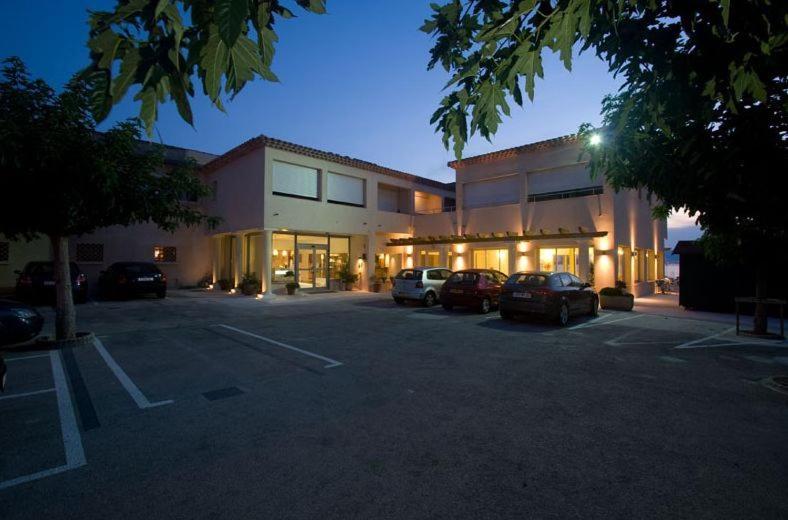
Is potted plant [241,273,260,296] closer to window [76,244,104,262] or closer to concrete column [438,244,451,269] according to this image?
window [76,244,104,262]

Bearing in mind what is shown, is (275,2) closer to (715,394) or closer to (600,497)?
(600,497)

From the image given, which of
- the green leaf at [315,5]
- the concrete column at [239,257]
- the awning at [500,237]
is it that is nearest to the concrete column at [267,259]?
the concrete column at [239,257]

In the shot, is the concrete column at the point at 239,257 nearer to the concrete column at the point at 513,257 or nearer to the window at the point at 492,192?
the window at the point at 492,192

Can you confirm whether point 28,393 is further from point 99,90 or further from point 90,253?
point 90,253

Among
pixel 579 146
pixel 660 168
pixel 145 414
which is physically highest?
pixel 579 146

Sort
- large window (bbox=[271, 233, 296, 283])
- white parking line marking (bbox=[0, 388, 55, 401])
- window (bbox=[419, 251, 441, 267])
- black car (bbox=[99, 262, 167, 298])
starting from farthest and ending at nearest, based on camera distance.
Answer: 1. window (bbox=[419, 251, 441, 267])
2. large window (bbox=[271, 233, 296, 283])
3. black car (bbox=[99, 262, 167, 298])
4. white parking line marking (bbox=[0, 388, 55, 401])

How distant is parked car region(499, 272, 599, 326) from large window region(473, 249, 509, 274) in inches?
290

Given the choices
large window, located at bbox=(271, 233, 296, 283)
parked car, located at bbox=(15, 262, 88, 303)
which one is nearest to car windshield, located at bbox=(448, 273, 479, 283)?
large window, located at bbox=(271, 233, 296, 283)

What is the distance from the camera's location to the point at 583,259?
51.2ft

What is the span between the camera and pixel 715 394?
4.82 m

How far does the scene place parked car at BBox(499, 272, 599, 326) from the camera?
10.0m

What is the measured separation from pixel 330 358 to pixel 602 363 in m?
4.63

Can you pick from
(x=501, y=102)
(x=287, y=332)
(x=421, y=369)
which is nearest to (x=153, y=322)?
(x=287, y=332)

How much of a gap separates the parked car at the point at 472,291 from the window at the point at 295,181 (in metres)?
8.97
